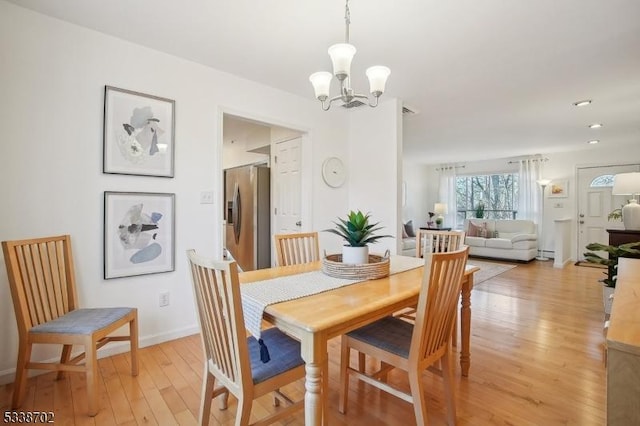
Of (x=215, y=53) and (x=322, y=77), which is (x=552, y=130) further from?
(x=215, y=53)

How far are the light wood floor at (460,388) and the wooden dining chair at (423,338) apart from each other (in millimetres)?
231

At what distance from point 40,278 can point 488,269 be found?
591 centimetres

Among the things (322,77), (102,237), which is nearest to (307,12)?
(322,77)

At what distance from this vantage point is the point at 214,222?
8.89ft

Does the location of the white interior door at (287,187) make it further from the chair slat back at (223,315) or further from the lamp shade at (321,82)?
the chair slat back at (223,315)

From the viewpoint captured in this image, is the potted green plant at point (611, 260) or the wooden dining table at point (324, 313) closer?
the wooden dining table at point (324, 313)

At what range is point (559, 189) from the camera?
6441 mm

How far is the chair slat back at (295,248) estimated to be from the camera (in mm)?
2236

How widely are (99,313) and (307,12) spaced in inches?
87.5

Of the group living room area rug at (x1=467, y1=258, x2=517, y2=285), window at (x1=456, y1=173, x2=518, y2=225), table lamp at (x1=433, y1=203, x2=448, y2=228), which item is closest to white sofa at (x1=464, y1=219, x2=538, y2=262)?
living room area rug at (x1=467, y1=258, x2=517, y2=285)

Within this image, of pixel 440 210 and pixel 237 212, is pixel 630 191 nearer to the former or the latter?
pixel 440 210

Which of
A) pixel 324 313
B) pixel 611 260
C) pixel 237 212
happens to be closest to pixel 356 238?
pixel 324 313

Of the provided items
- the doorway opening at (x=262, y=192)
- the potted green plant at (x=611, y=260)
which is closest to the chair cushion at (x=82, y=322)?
the doorway opening at (x=262, y=192)

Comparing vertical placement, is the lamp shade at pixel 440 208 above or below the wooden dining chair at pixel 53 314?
above
